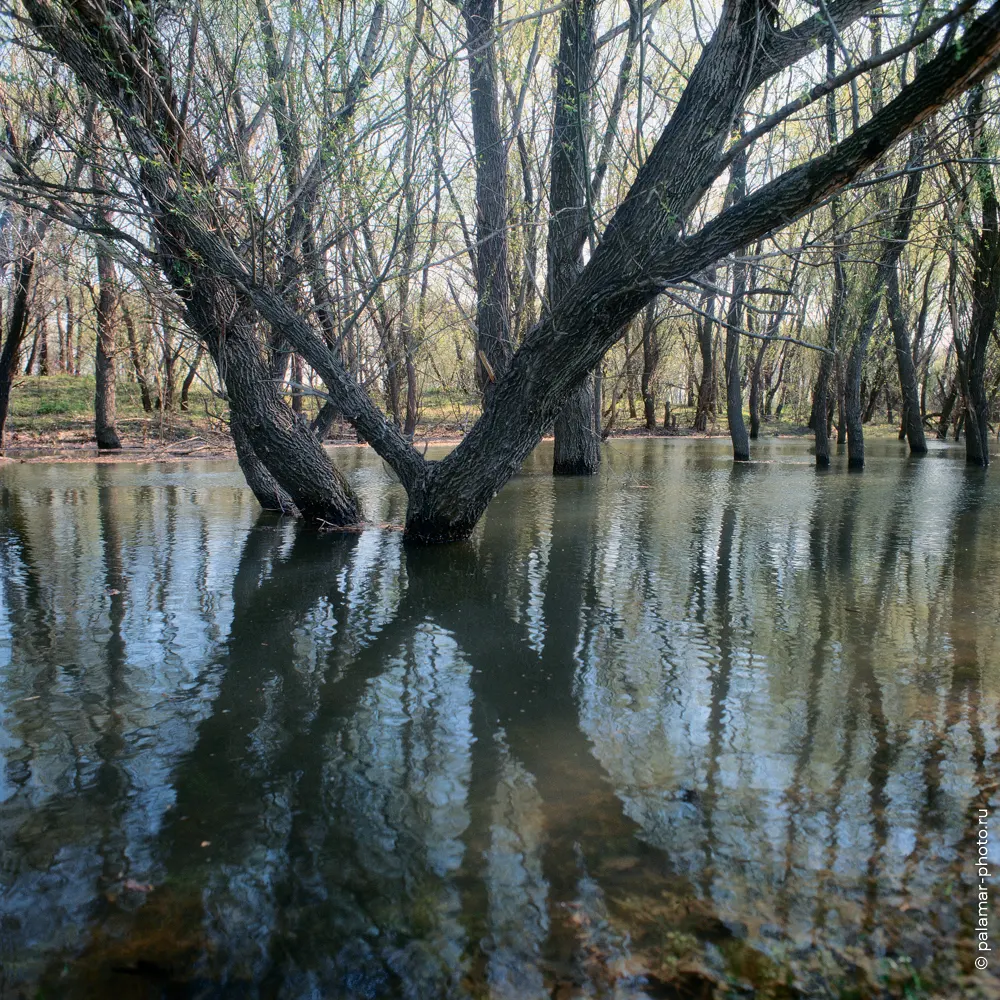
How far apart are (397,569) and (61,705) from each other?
10.9 feet

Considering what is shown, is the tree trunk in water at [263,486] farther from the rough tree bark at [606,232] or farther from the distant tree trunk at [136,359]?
the distant tree trunk at [136,359]

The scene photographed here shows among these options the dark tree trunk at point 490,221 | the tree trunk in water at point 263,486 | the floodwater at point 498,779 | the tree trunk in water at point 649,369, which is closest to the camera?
the floodwater at point 498,779

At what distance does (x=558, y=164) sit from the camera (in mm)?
12250

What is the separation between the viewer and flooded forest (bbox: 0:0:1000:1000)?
2242mm

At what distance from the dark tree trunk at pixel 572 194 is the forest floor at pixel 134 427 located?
82.6 inches

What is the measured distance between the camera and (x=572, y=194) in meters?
12.5

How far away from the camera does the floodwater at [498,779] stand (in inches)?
83.7

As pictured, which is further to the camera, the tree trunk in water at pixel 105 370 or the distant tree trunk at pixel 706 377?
the distant tree trunk at pixel 706 377

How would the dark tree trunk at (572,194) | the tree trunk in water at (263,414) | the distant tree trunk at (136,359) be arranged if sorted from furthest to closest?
the distant tree trunk at (136,359) < the dark tree trunk at (572,194) < the tree trunk in water at (263,414)

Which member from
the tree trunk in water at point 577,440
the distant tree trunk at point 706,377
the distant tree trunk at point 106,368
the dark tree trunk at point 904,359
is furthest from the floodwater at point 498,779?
the distant tree trunk at point 706,377

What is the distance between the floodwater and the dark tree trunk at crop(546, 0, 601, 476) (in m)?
3.13

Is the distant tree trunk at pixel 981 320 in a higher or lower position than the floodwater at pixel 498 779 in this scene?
higher

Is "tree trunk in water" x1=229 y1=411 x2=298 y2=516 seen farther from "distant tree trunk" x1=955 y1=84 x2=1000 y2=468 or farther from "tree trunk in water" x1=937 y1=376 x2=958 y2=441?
"tree trunk in water" x1=937 y1=376 x2=958 y2=441

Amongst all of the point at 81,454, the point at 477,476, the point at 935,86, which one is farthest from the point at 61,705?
the point at 81,454
